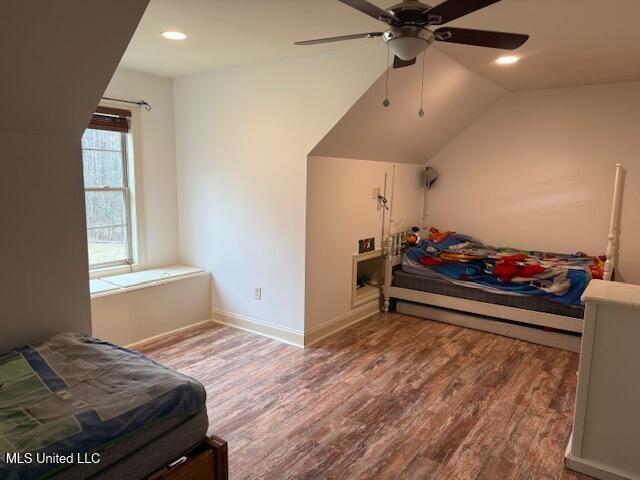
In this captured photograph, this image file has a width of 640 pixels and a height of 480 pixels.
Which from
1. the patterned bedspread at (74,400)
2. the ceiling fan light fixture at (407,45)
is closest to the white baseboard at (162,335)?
the patterned bedspread at (74,400)

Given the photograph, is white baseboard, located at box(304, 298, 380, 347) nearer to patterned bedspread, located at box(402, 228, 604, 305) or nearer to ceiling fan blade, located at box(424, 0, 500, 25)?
patterned bedspread, located at box(402, 228, 604, 305)

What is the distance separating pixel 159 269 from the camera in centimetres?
430

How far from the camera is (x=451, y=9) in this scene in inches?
66.5

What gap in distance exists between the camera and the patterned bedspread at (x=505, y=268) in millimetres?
3709

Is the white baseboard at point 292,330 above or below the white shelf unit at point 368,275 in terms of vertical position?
below

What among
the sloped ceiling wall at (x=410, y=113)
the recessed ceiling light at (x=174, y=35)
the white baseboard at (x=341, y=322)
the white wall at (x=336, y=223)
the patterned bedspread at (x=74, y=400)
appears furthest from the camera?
the white baseboard at (x=341, y=322)

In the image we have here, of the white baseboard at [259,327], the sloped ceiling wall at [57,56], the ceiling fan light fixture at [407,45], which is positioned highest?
the ceiling fan light fixture at [407,45]

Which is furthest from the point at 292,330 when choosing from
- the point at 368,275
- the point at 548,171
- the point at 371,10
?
the point at 548,171

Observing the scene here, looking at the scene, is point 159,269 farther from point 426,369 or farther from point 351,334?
point 426,369

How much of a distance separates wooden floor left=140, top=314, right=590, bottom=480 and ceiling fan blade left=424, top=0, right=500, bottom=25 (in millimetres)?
2121

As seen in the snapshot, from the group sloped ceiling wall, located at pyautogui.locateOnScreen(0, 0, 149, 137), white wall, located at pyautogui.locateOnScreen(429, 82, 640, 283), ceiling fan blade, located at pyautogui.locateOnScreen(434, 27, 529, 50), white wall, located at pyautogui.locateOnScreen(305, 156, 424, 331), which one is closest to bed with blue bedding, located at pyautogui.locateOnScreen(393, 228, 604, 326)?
white wall, located at pyautogui.locateOnScreen(429, 82, 640, 283)

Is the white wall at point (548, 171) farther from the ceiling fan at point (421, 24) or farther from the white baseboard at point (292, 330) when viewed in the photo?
the ceiling fan at point (421, 24)

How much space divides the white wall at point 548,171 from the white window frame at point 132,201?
3.45 m

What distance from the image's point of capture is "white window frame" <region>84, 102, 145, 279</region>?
400 cm
